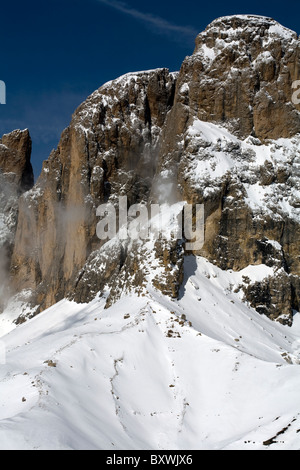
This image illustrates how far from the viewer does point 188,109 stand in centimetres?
6156

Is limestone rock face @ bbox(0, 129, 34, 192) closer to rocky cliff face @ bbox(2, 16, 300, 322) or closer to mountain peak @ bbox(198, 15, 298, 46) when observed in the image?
→ rocky cliff face @ bbox(2, 16, 300, 322)

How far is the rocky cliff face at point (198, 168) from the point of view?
51344 millimetres

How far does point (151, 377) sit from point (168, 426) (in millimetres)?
4243

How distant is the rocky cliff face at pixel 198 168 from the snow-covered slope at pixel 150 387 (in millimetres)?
7239

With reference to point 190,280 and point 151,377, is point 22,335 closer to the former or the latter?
point 190,280

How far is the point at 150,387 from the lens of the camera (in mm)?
28188

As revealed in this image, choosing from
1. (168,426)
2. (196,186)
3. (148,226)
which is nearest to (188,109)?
(196,186)

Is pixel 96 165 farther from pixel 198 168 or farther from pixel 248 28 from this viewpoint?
pixel 248 28

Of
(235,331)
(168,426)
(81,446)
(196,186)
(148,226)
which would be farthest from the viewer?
(196,186)

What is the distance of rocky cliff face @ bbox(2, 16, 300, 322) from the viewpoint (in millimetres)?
51344

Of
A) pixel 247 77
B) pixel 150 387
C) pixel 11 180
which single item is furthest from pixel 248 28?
pixel 11 180

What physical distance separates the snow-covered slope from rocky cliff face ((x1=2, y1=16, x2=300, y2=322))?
7.24 meters

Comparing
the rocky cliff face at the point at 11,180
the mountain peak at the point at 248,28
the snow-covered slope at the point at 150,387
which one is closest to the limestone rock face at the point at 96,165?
the rocky cliff face at the point at 11,180
